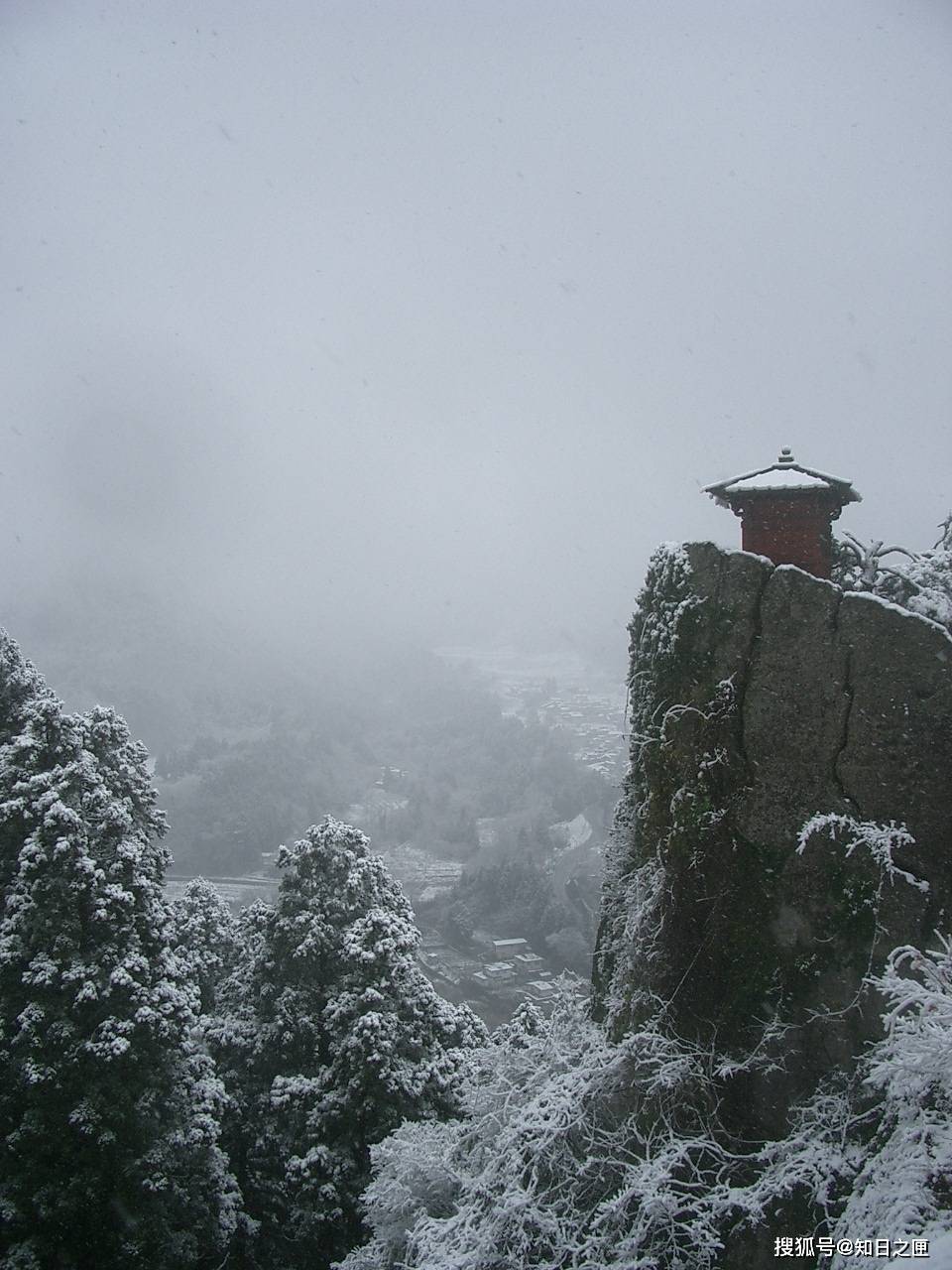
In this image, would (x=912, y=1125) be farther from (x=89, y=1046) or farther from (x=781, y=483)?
(x=89, y=1046)

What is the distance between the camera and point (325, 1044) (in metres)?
16.5

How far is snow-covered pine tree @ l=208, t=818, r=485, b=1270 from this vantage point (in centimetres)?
1459

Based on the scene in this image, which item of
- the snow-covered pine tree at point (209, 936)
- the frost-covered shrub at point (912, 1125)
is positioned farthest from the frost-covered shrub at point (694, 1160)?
the snow-covered pine tree at point (209, 936)

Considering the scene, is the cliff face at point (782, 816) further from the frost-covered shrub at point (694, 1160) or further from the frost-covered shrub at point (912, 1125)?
the frost-covered shrub at point (912, 1125)

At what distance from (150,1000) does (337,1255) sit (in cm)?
618

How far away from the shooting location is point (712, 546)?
8.25 meters

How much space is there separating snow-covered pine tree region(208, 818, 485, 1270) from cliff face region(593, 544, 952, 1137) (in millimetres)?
8556

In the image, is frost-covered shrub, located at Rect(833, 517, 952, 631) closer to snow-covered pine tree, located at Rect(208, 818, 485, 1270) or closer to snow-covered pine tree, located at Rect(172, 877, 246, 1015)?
snow-covered pine tree, located at Rect(208, 818, 485, 1270)

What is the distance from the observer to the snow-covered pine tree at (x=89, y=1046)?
464 inches

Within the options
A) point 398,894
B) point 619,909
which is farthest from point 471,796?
point 619,909

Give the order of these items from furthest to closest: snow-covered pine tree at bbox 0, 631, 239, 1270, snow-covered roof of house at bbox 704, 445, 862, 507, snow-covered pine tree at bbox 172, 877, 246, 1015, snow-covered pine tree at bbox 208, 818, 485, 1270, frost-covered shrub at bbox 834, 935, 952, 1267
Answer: snow-covered pine tree at bbox 172, 877, 246, 1015 < snow-covered pine tree at bbox 208, 818, 485, 1270 < snow-covered pine tree at bbox 0, 631, 239, 1270 < snow-covered roof of house at bbox 704, 445, 862, 507 < frost-covered shrub at bbox 834, 935, 952, 1267

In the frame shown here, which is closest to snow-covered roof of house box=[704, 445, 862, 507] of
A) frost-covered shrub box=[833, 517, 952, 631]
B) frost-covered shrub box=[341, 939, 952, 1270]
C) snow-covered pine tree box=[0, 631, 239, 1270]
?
frost-covered shrub box=[833, 517, 952, 631]

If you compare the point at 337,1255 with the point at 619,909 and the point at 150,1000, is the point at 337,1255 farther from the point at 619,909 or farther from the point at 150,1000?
the point at 619,909

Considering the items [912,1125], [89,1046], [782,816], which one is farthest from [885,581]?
[89,1046]
